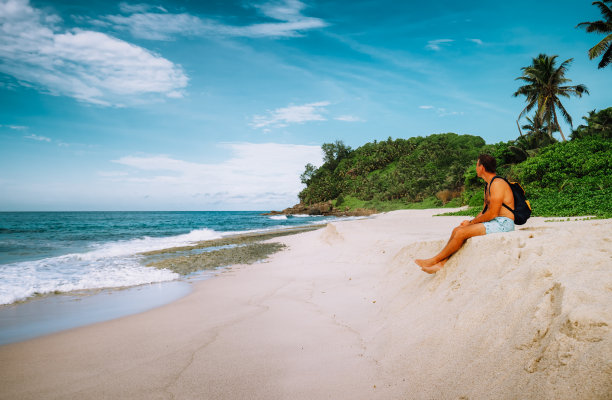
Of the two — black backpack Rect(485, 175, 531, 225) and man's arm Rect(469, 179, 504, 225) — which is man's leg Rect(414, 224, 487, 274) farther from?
black backpack Rect(485, 175, 531, 225)

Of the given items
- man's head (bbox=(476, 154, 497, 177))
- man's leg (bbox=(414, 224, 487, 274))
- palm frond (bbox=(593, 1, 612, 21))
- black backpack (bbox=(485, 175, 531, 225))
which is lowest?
man's leg (bbox=(414, 224, 487, 274))

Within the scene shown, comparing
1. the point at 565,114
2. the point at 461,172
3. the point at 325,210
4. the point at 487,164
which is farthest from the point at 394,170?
the point at 487,164

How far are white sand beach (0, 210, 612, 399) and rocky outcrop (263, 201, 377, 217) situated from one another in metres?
53.7

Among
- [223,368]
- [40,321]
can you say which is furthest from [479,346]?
[40,321]

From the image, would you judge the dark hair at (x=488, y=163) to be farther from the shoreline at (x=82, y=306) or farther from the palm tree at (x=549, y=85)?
the palm tree at (x=549, y=85)

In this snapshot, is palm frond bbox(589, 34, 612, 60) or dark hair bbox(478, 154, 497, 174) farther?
palm frond bbox(589, 34, 612, 60)

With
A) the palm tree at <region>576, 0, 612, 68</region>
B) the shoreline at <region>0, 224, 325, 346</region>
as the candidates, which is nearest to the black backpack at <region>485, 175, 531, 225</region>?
the shoreline at <region>0, 224, 325, 346</region>

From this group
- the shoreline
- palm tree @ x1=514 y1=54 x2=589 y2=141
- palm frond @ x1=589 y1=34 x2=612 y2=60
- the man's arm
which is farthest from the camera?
palm tree @ x1=514 y1=54 x2=589 y2=141

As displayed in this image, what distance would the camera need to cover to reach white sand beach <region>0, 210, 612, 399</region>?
91.3 inches

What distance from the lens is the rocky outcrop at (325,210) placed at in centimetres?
5973

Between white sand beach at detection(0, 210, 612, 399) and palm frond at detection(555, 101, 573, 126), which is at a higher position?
palm frond at detection(555, 101, 573, 126)

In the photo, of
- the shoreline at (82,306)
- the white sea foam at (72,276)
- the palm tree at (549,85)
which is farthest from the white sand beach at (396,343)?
the palm tree at (549,85)

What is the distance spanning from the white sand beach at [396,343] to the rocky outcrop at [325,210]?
2114 inches

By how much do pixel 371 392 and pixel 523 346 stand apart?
1345 mm
